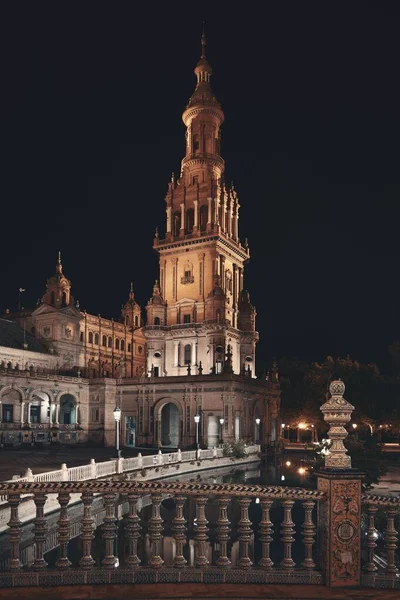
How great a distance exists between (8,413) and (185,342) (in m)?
23.8

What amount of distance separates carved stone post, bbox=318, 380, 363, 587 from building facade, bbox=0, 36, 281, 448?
1998 inches

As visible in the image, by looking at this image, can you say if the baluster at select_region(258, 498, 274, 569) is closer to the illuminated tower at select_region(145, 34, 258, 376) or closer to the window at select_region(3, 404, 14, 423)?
the window at select_region(3, 404, 14, 423)

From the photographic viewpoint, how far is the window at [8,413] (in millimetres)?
57816

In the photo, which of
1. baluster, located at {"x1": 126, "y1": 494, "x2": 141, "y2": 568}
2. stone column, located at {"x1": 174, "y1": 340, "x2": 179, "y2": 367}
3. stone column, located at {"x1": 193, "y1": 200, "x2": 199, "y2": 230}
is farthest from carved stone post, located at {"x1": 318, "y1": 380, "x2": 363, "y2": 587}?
stone column, located at {"x1": 193, "y1": 200, "x2": 199, "y2": 230}

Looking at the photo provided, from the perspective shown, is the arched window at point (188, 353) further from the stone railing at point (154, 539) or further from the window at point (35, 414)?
the stone railing at point (154, 539)

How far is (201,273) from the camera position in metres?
74.2

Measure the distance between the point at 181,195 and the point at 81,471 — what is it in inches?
2178

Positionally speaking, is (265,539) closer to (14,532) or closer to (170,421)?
(14,532)

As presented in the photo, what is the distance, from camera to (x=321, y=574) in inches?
324

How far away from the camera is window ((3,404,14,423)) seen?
57.8 m

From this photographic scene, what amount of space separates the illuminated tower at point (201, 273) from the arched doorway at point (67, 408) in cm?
1159

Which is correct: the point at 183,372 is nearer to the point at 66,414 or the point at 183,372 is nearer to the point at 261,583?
the point at 66,414

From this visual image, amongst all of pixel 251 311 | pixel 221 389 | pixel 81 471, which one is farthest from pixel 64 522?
pixel 251 311

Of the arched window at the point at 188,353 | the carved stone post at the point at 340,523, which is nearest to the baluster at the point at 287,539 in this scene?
the carved stone post at the point at 340,523
